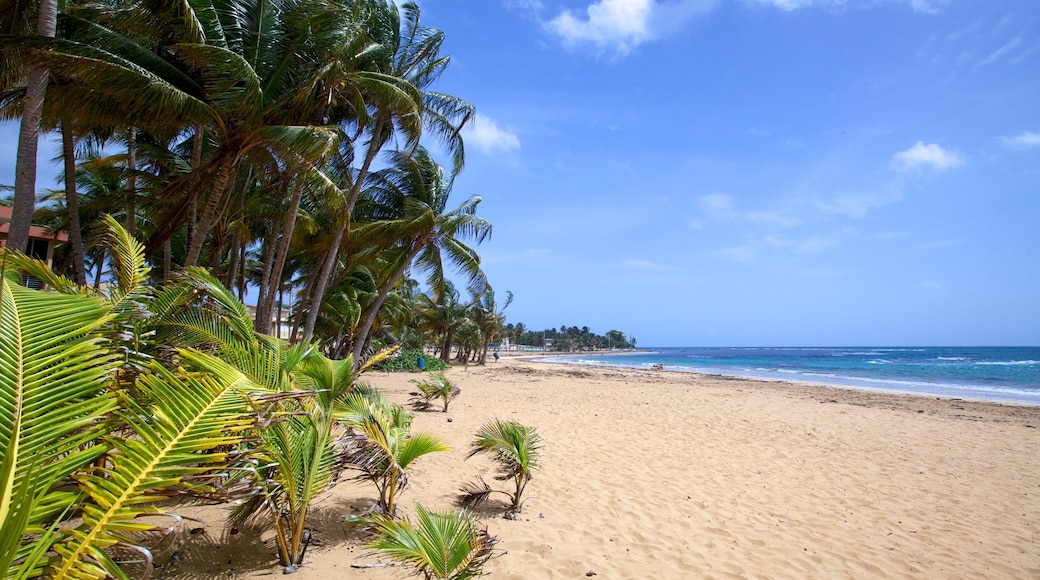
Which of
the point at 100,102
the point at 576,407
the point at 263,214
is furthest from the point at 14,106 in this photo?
the point at 576,407

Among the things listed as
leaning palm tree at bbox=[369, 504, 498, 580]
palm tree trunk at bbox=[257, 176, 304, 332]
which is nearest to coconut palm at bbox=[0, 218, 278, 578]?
leaning palm tree at bbox=[369, 504, 498, 580]

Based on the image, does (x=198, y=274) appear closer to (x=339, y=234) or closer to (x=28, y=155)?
(x=28, y=155)

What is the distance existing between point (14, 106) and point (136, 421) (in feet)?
32.7

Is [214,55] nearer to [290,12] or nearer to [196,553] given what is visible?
[290,12]

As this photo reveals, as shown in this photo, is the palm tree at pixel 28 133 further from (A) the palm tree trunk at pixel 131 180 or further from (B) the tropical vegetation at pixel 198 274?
(A) the palm tree trunk at pixel 131 180

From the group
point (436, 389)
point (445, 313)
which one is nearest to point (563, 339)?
point (445, 313)

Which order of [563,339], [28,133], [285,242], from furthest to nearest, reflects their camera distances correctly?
[563,339]
[285,242]
[28,133]

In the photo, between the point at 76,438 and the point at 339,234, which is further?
the point at 339,234

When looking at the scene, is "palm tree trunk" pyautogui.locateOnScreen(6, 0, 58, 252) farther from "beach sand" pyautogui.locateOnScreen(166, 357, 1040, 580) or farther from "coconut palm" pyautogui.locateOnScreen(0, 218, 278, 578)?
"coconut palm" pyautogui.locateOnScreen(0, 218, 278, 578)

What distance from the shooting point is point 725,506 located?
18.3 feet

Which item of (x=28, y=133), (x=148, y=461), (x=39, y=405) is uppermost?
(x=28, y=133)

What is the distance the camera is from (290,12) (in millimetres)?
8828

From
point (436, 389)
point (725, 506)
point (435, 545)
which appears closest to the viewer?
point (435, 545)

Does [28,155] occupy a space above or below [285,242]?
above
